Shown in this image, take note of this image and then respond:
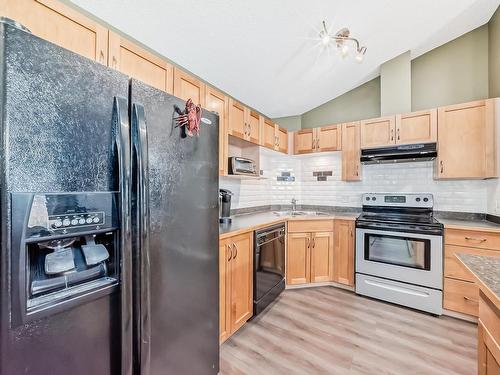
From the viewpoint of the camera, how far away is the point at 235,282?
6.45 ft

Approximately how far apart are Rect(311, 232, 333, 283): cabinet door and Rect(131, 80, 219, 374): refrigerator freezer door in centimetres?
186

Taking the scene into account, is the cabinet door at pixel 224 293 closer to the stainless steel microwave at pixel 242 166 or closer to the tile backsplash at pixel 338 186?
the stainless steel microwave at pixel 242 166

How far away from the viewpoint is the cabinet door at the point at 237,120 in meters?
2.45

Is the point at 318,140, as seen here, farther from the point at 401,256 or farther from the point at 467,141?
the point at 401,256

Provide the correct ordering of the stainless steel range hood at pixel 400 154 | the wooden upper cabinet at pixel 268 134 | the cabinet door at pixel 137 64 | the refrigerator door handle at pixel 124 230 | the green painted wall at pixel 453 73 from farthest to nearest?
1. the wooden upper cabinet at pixel 268 134
2. the green painted wall at pixel 453 73
3. the stainless steel range hood at pixel 400 154
4. the cabinet door at pixel 137 64
5. the refrigerator door handle at pixel 124 230

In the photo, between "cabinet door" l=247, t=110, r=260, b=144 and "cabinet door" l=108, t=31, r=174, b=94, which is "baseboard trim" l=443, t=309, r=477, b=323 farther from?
"cabinet door" l=108, t=31, r=174, b=94

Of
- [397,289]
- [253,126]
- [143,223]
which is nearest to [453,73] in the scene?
[253,126]

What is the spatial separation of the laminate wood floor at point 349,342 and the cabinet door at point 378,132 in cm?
191

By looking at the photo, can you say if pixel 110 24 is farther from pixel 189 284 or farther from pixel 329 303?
pixel 329 303

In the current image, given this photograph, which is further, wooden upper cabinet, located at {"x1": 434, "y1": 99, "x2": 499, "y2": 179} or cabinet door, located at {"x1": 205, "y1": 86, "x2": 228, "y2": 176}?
wooden upper cabinet, located at {"x1": 434, "y1": 99, "x2": 499, "y2": 179}

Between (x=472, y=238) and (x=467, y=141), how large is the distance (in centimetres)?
105

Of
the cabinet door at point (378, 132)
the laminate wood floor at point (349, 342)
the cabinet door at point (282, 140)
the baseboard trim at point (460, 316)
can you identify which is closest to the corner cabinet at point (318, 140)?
the cabinet door at point (282, 140)

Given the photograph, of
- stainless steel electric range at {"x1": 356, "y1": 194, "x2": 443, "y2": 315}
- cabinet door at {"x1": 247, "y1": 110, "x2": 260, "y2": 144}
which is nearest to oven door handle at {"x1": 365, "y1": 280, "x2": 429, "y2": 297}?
stainless steel electric range at {"x1": 356, "y1": 194, "x2": 443, "y2": 315}

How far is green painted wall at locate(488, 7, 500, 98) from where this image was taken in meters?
2.56
